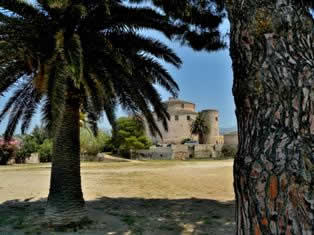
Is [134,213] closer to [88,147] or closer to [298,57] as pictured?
[298,57]

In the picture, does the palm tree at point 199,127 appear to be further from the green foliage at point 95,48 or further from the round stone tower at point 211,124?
the green foliage at point 95,48

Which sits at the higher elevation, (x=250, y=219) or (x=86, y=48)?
(x=86, y=48)

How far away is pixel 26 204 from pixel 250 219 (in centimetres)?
873

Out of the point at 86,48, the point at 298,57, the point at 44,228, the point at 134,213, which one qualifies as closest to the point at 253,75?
the point at 298,57

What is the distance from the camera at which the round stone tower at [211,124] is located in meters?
62.3

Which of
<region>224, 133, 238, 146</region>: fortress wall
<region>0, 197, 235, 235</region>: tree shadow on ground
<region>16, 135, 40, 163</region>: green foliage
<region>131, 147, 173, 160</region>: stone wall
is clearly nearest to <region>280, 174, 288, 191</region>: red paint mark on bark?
<region>0, 197, 235, 235</region>: tree shadow on ground

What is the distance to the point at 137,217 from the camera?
721 cm

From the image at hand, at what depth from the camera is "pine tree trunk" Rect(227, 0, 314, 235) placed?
1.61 metres

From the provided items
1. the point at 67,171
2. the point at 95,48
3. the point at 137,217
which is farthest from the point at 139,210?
the point at 95,48

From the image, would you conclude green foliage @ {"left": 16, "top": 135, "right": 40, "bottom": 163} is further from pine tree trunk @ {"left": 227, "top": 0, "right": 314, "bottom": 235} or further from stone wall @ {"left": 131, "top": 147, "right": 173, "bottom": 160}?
pine tree trunk @ {"left": 227, "top": 0, "right": 314, "bottom": 235}

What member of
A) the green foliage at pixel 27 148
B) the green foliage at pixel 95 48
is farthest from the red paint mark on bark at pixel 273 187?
the green foliage at pixel 27 148

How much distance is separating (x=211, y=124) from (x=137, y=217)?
188 feet

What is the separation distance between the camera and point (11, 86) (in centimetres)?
722

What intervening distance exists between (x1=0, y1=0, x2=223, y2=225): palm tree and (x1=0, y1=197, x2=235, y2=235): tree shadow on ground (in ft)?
1.93
